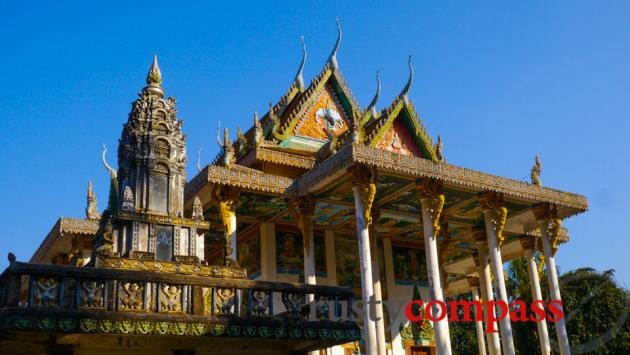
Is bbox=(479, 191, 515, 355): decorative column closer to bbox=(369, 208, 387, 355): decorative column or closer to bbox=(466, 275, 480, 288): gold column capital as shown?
bbox=(369, 208, 387, 355): decorative column

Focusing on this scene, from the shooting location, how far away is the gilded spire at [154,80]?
32.9 ft

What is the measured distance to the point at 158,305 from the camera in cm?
666

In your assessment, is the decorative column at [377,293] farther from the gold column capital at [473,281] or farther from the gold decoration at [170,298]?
the gold decoration at [170,298]

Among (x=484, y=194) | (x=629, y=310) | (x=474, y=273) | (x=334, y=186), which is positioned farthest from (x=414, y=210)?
(x=629, y=310)

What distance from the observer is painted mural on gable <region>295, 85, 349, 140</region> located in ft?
68.8

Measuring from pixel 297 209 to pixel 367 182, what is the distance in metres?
2.51

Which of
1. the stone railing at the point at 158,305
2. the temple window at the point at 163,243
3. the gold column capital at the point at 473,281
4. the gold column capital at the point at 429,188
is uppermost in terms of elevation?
the gold column capital at the point at 429,188

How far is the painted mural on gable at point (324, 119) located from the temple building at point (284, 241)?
0.16 ft

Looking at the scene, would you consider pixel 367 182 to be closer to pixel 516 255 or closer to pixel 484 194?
pixel 484 194

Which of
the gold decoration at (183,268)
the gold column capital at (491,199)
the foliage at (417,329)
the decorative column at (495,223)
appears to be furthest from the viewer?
the foliage at (417,329)

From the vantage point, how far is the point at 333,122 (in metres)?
21.9

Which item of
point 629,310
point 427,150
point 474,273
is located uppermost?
point 427,150

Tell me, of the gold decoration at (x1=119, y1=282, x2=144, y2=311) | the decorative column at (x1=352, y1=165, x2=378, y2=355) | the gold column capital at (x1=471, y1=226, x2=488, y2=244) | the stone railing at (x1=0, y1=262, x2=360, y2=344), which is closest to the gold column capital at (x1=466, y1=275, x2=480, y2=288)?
the gold column capital at (x1=471, y1=226, x2=488, y2=244)

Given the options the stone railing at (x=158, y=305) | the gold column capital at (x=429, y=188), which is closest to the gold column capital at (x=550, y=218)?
the gold column capital at (x=429, y=188)
